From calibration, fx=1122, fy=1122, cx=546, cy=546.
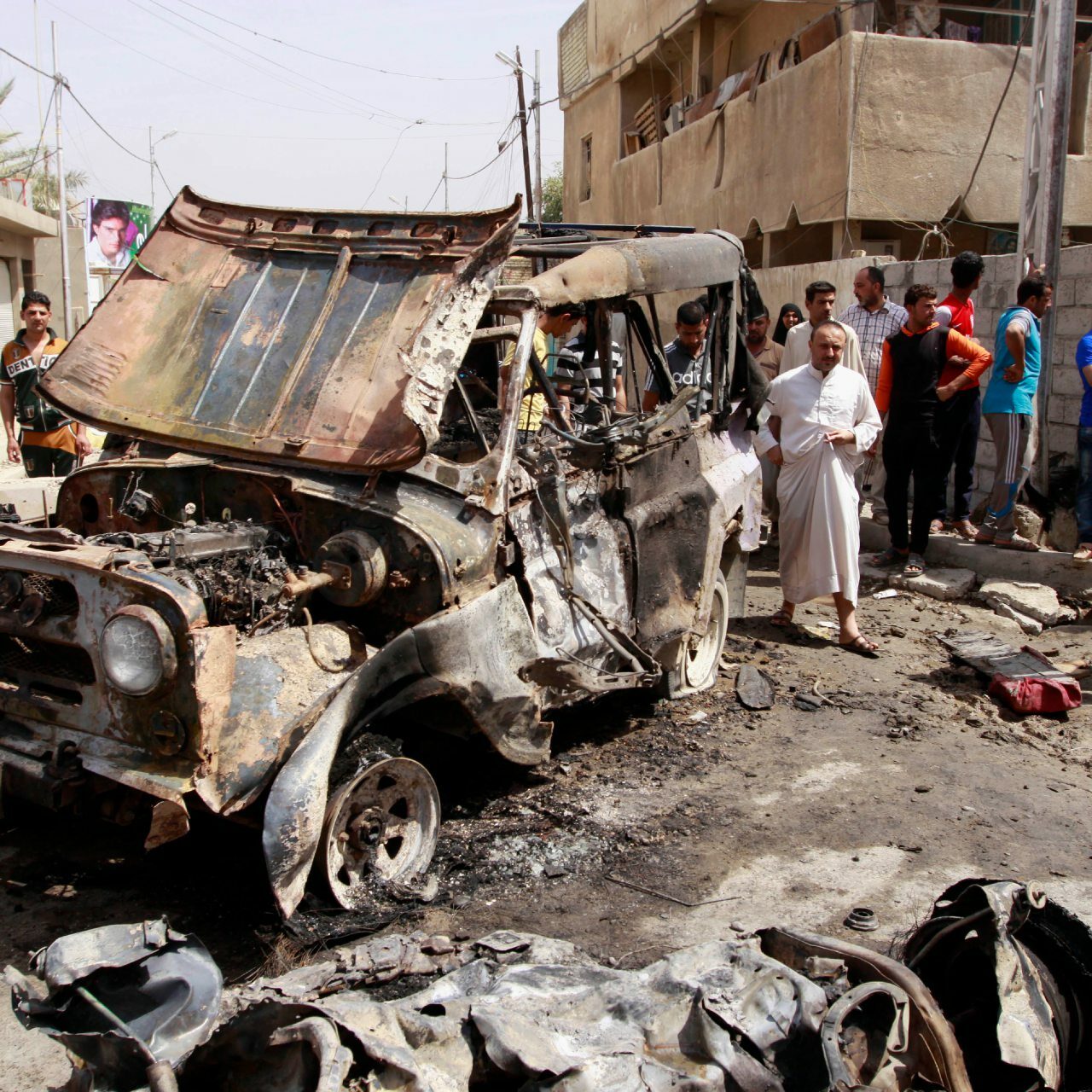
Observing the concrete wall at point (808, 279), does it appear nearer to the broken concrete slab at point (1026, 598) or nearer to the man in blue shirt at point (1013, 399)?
the man in blue shirt at point (1013, 399)

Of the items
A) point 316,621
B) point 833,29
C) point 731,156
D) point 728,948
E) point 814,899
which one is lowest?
point 814,899

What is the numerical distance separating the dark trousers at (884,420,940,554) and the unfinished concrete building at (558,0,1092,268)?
5.16m

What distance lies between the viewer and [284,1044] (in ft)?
7.77

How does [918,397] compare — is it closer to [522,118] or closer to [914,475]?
[914,475]

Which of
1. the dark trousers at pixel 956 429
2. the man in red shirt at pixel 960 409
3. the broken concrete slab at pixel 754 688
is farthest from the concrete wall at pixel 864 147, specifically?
the broken concrete slab at pixel 754 688

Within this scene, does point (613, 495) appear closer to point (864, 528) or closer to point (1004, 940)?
point (1004, 940)

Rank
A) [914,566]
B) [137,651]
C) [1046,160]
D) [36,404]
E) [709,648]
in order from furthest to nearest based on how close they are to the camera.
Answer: [1046,160] < [914,566] < [36,404] < [709,648] < [137,651]

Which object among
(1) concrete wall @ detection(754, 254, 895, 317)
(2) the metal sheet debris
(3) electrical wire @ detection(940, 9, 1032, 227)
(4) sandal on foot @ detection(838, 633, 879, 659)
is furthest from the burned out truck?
(3) electrical wire @ detection(940, 9, 1032, 227)

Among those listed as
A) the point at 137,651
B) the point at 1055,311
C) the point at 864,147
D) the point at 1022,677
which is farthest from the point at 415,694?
the point at 864,147

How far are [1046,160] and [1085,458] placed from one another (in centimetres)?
245

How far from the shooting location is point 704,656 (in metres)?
6.30

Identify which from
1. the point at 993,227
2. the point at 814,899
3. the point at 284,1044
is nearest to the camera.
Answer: the point at 284,1044

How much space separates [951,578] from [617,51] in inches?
666

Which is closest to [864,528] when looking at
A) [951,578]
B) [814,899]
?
[951,578]
